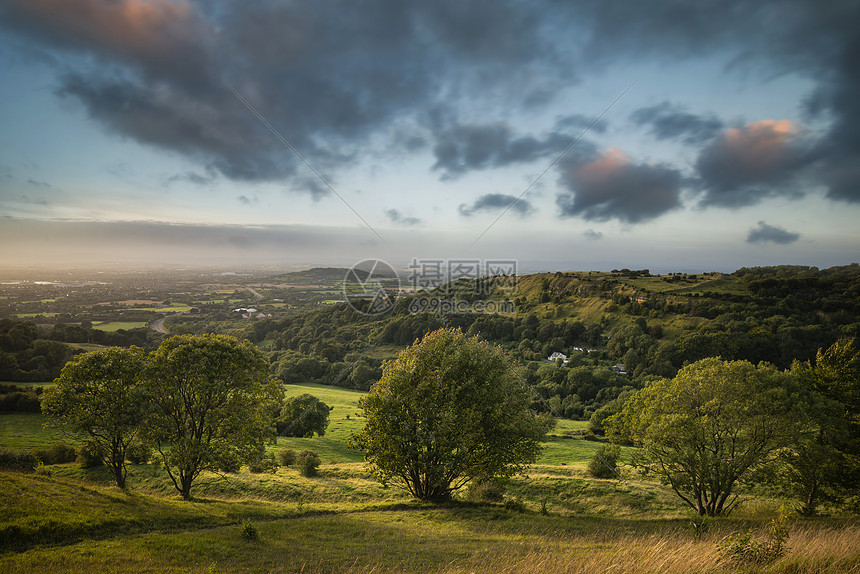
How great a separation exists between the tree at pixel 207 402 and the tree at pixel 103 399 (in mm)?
1088

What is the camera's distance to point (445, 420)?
22.2 metres

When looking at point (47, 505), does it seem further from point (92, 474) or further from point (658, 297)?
point (658, 297)

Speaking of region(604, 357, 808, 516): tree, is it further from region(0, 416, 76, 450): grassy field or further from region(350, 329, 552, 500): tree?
region(0, 416, 76, 450): grassy field

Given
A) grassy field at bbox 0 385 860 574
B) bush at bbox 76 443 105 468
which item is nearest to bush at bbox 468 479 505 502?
grassy field at bbox 0 385 860 574

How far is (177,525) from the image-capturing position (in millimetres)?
17109

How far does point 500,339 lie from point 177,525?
148 m

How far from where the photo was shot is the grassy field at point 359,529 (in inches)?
417

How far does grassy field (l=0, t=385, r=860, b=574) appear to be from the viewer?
10586 mm

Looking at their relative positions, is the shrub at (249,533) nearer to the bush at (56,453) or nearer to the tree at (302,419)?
the bush at (56,453)

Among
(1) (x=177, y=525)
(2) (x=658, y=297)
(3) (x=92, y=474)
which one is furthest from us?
(2) (x=658, y=297)

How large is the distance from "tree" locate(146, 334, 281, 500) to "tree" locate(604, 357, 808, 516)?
2699 centimetres

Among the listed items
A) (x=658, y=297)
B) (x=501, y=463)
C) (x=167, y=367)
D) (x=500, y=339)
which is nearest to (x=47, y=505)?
(x=167, y=367)

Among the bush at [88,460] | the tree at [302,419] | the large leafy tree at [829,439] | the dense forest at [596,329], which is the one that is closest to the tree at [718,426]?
the large leafy tree at [829,439]

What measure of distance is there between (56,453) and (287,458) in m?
20.5
